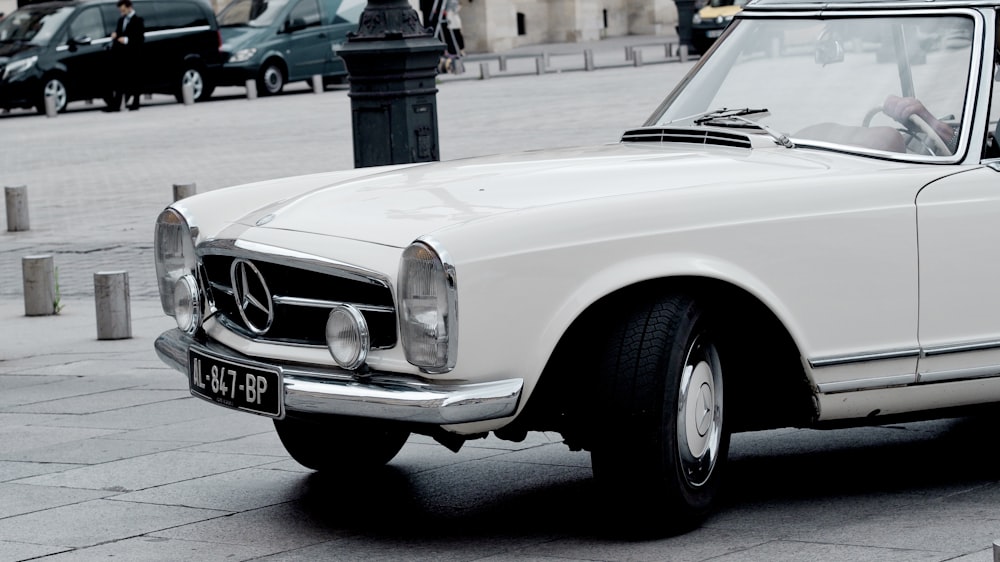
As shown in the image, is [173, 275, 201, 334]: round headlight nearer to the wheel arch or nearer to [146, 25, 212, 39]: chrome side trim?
the wheel arch

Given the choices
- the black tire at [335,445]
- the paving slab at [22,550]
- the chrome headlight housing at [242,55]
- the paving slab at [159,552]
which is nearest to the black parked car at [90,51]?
the chrome headlight housing at [242,55]

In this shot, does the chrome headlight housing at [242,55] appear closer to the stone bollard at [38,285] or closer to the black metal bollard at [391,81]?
the stone bollard at [38,285]

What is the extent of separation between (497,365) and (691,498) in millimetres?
724

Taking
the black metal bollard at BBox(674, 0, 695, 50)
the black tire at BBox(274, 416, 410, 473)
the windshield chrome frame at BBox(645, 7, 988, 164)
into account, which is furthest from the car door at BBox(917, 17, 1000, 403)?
the black metal bollard at BBox(674, 0, 695, 50)

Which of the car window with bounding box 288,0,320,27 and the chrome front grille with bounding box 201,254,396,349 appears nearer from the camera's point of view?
the chrome front grille with bounding box 201,254,396,349

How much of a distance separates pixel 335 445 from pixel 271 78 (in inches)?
1000

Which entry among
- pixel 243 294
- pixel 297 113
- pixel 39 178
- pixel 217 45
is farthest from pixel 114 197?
pixel 217 45

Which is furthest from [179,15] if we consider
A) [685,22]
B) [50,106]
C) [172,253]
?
[172,253]

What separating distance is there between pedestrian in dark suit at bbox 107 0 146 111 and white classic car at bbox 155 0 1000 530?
22.5m

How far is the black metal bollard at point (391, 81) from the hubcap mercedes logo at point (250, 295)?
15.1 ft

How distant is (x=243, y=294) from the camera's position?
Answer: 5.02 m

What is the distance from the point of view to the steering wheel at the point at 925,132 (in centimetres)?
532

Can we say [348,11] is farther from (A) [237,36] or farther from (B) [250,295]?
(B) [250,295]

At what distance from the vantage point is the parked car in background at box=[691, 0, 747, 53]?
1420 inches
